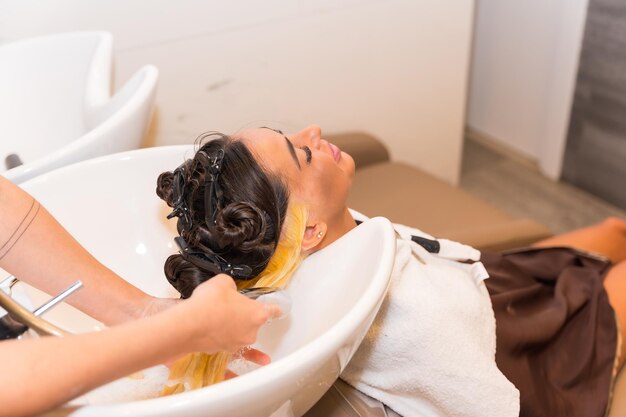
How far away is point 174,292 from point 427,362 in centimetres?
44

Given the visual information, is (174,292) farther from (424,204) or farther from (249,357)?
(424,204)

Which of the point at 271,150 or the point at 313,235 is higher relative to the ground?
the point at 271,150

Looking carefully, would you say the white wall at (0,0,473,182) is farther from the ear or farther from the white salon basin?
the ear

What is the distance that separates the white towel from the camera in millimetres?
1017

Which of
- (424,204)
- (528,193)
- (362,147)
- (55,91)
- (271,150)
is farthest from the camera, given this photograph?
→ (528,193)

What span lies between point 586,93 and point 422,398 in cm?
176

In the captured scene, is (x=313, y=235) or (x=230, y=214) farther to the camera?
(x=313, y=235)

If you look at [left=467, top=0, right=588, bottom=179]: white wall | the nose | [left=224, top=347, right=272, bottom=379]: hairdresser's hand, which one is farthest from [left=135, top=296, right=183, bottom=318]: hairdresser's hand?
[left=467, top=0, right=588, bottom=179]: white wall

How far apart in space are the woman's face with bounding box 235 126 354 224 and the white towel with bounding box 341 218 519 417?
0.54 feet

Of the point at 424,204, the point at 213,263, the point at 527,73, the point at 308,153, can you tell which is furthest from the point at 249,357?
the point at 527,73

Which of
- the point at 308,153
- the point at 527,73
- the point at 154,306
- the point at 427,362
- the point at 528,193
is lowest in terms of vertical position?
the point at 528,193

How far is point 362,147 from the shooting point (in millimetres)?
1966

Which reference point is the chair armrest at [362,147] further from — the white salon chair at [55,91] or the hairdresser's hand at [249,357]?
the hairdresser's hand at [249,357]

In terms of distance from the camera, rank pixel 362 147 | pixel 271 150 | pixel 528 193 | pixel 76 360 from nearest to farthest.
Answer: pixel 76 360 → pixel 271 150 → pixel 362 147 → pixel 528 193
